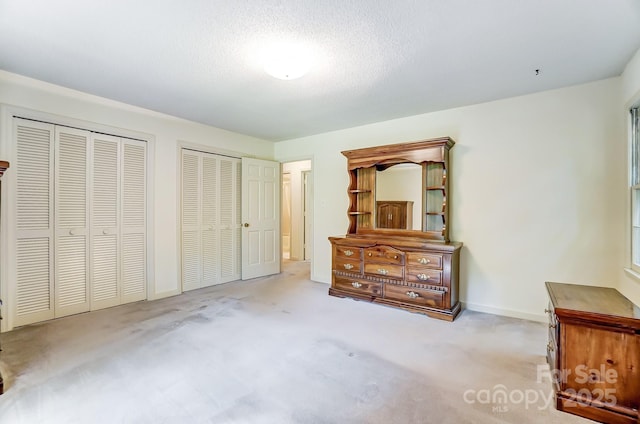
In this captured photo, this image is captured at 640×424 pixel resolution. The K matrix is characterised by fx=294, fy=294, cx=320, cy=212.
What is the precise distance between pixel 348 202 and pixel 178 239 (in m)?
2.49

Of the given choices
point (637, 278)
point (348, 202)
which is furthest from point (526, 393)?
point (348, 202)

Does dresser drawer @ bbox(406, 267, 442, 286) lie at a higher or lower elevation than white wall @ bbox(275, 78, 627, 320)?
lower

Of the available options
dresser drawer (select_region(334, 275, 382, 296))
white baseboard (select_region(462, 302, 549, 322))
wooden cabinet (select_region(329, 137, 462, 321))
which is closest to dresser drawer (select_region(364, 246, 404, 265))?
wooden cabinet (select_region(329, 137, 462, 321))

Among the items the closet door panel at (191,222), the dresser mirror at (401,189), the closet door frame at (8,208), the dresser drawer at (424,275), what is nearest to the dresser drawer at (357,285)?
the dresser drawer at (424,275)

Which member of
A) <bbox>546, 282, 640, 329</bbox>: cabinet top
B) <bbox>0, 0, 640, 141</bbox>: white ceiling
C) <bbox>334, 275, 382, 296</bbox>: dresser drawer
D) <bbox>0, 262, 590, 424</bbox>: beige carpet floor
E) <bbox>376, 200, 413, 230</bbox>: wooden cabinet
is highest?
<bbox>0, 0, 640, 141</bbox>: white ceiling

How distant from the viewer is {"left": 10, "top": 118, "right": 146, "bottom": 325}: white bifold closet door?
2912 millimetres

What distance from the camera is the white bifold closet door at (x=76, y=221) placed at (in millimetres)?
2912

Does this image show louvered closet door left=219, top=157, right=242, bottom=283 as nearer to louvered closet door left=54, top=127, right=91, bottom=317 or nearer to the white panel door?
the white panel door

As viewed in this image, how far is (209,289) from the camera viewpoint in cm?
430

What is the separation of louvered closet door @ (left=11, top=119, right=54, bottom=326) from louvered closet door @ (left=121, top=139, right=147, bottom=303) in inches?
26.7

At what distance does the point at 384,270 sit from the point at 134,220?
3181mm

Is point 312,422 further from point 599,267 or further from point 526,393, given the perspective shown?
point 599,267

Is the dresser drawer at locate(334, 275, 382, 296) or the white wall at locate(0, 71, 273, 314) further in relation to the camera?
the dresser drawer at locate(334, 275, 382, 296)

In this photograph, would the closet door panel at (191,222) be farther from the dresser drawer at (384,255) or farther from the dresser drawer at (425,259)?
A: the dresser drawer at (425,259)
